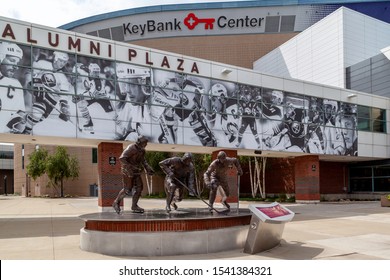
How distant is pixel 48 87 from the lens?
19688 millimetres

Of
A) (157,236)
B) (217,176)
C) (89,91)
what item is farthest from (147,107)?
(157,236)

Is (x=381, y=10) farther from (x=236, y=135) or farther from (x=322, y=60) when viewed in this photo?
(x=236, y=135)

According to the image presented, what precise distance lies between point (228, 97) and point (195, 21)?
95.9 feet

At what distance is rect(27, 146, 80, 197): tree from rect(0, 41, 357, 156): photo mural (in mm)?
33335

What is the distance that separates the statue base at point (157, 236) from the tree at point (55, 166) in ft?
147

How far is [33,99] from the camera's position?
19.2 metres

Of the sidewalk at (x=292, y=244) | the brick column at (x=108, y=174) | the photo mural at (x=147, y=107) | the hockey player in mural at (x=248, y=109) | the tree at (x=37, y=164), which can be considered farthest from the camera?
the tree at (x=37, y=164)

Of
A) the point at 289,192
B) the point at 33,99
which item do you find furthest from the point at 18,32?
the point at 289,192

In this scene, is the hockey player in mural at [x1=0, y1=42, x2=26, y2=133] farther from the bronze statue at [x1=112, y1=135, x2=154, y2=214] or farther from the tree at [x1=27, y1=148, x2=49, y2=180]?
the tree at [x1=27, y1=148, x2=49, y2=180]

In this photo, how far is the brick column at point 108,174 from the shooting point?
70.7 feet

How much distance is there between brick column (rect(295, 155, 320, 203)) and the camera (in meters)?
31.6

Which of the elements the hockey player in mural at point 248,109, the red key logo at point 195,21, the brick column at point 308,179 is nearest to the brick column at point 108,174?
the hockey player in mural at point 248,109

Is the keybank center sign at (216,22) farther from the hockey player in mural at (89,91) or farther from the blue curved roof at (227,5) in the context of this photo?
the hockey player in mural at (89,91)

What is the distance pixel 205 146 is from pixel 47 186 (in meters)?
38.4
